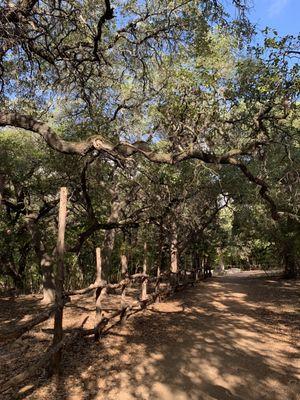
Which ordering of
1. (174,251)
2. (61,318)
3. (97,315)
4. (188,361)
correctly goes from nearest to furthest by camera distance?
(61,318) < (188,361) < (97,315) < (174,251)

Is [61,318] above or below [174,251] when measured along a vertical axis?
below

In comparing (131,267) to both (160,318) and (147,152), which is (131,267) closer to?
(160,318)

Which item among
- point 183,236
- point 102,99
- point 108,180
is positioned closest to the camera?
point 102,99

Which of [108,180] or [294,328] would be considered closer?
[294,328]

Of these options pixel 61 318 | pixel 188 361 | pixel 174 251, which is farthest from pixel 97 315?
pixel 174 251

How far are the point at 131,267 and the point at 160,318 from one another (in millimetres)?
11527

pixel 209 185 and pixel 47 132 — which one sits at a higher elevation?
pixel 209 185

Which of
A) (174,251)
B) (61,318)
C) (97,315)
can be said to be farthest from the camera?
(174,251)

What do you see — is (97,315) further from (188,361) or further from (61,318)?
(188,361)

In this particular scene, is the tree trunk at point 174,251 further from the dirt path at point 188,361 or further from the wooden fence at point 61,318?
the dirt path at point 188,361

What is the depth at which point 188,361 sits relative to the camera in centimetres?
639

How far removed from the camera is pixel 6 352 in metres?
7.10

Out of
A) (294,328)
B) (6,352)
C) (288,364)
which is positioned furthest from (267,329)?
(6,352)

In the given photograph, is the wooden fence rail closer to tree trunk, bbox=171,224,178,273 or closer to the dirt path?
the dirt path
